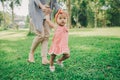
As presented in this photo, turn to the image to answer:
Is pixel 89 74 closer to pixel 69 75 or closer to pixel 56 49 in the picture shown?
pixel 69 75

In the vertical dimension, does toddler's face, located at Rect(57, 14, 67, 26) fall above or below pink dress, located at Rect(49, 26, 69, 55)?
above

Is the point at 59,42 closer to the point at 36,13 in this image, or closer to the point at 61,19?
the point at 61,19

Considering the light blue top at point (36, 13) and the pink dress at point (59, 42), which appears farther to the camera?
the light blue top at point (36, 13)

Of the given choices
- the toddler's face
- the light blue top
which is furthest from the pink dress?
the light blue top

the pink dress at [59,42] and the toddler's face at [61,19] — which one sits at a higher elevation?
the toddler's face at [61,19]

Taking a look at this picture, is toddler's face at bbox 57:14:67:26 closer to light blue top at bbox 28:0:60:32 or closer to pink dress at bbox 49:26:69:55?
pink dress at bbox 49:26:69:55

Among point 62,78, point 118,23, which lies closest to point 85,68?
point 62,78

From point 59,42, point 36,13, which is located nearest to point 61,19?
point 59,42

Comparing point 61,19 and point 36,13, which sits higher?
point 36,13

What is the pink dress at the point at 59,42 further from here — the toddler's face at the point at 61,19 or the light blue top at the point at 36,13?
the light blue top at the point at 36,13

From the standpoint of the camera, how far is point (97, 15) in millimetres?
58031

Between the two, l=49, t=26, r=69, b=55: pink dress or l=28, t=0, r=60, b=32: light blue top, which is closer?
l=49, t=26, r=69, b=55: pink dress

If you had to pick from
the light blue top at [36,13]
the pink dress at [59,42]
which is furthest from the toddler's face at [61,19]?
the light blue top at [36,13]

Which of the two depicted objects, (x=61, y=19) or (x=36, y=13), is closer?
(x=61, y=19)
